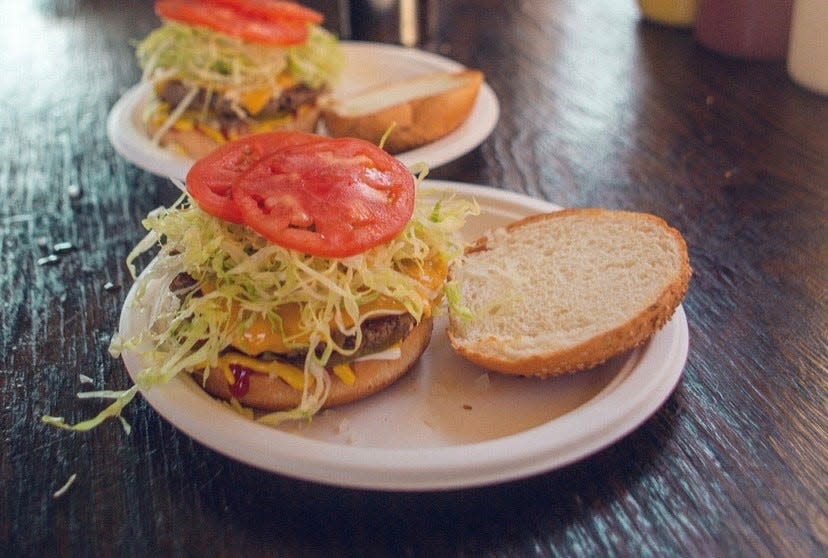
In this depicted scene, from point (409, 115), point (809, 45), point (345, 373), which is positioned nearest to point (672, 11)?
point (809, 45)

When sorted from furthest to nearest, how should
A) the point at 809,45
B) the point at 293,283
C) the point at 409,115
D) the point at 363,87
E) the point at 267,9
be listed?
the point at 363,87 → the point at 809,45 → the point at 267,9 → the point at 409,115 → the point at 293,283

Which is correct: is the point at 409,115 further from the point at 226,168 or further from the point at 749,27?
the point at 749,27

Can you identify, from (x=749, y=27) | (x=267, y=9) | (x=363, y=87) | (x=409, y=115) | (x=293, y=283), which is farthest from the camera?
(x=749, y=27)

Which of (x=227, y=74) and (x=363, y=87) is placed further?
(x=363, y=87)

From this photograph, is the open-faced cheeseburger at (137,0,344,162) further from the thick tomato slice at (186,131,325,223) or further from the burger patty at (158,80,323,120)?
the thick tomato slice at (186,131,325,223)

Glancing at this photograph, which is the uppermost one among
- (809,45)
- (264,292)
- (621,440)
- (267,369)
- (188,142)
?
(264,292)

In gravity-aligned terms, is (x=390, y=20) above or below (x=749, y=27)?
below

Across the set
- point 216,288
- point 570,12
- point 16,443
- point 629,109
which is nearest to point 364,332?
point 216,288

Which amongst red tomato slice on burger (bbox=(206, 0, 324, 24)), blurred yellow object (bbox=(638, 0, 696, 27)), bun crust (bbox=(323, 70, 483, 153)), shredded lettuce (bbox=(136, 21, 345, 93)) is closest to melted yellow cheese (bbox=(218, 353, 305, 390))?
bun crust (bbox=(323, 70, 483, 153))
